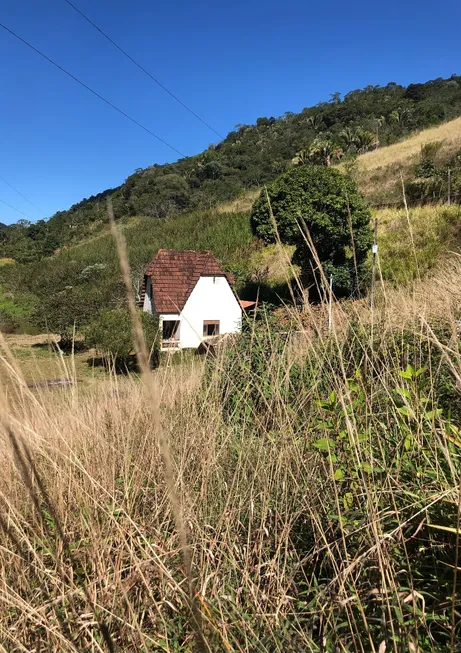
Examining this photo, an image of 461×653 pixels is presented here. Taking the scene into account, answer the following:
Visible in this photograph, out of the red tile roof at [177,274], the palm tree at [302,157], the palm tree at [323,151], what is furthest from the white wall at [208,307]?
the palm tree at [323,151]

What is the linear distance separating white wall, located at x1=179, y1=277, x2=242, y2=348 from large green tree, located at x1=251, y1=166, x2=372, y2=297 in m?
3.26

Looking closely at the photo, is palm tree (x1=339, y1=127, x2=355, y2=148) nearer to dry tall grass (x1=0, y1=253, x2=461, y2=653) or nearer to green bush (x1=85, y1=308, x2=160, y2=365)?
green bush (x1=85, y1=308, x2=160, y2=365)

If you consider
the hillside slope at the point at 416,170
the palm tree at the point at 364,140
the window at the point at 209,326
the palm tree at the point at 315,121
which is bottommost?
the window at the point at 209,326

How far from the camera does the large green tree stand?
42.0 ft

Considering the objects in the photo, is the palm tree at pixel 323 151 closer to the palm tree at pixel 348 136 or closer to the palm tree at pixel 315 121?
the palm tree at pixel 348 136

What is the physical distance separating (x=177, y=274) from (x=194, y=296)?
153 cm

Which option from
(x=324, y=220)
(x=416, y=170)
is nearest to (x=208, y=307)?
(x=324, y=220)

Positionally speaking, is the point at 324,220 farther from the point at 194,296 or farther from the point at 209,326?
the point at 209,326

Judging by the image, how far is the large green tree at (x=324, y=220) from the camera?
12.8m

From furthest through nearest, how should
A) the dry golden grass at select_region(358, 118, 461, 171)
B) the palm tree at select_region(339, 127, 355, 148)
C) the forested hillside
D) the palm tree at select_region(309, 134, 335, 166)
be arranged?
1. the palm tree at select_region(339, 127, 355, 148)
2. the palm tree at select_region(309, 134, 335, 166)
3. the forested hillside
4. the dry golden grass at select_region(358, 118, 461, 171)

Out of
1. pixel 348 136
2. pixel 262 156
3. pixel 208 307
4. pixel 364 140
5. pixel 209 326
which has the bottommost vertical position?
pixel 209 326

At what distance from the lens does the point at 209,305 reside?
16.2 meters

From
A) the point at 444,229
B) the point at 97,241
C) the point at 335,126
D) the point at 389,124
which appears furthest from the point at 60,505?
the point at 335,126

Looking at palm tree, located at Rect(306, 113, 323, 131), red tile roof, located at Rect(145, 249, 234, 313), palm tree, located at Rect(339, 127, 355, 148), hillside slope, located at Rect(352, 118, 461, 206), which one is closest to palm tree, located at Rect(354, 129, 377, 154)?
palm tree, located at Rect(339, 127, 355, 148)
